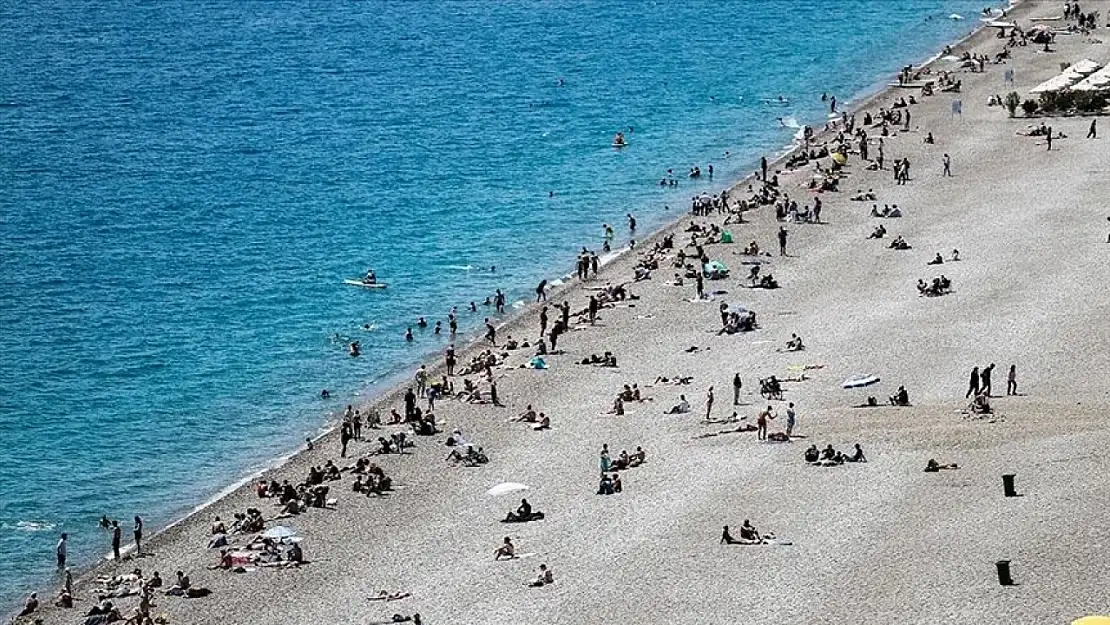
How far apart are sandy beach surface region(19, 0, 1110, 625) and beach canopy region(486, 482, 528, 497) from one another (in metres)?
0.30

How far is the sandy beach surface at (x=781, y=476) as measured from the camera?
45.2 m

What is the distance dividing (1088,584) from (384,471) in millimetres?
20777

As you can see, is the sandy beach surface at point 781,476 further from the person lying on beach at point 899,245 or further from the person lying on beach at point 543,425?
the person lying on beach at point 899,245

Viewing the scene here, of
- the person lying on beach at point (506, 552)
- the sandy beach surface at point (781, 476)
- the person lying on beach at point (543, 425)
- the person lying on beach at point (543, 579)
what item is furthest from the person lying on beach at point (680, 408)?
the person lying on beach at point (543, 579)

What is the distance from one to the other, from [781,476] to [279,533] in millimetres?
12568

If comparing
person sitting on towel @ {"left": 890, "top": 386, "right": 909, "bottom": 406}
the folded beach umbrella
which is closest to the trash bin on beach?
person sitting on towel @ {"left": 890, "top": 386, "right": 909, "bottom": 406}

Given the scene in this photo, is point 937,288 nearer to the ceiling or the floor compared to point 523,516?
nearer to the ceiling

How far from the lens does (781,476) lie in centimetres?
5200

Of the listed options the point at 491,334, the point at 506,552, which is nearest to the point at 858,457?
the point at 506,552

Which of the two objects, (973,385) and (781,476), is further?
(973,385)

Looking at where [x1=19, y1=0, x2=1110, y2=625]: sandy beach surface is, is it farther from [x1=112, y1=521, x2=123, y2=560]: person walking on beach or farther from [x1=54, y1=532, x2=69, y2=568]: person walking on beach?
[x1=54, y1=532, x2=69, y2=568]: person walking on beach

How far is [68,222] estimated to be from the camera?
88125mm

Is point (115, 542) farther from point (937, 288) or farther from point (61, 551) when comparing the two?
point (937, 288)

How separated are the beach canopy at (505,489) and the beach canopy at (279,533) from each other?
5.27m
